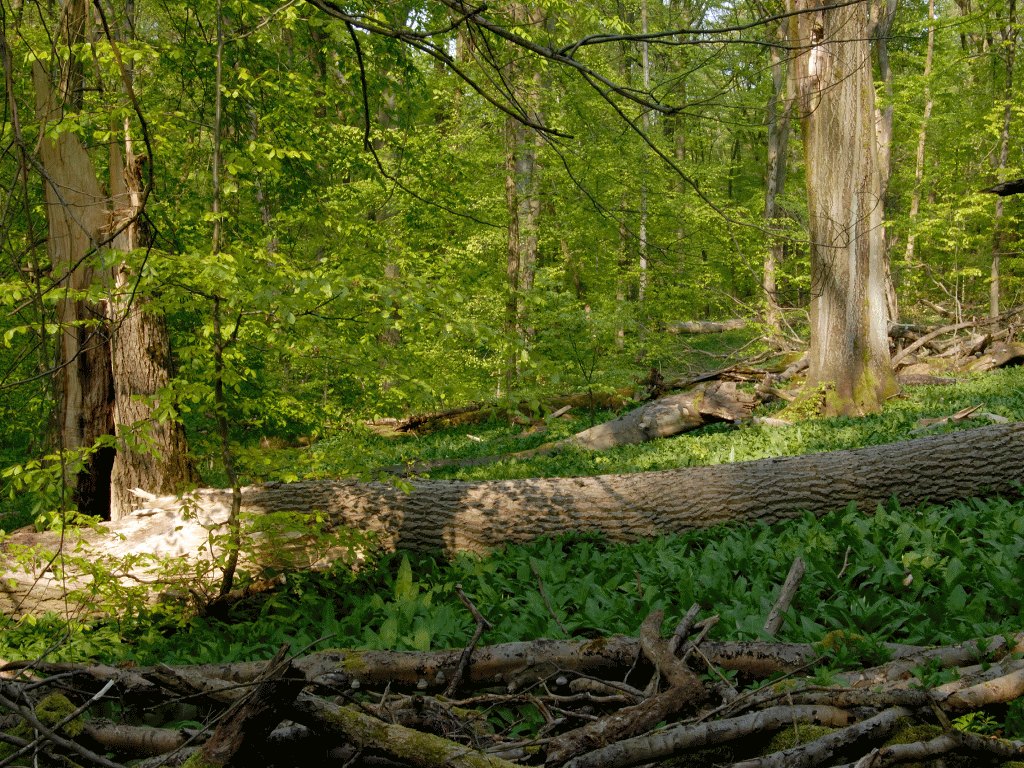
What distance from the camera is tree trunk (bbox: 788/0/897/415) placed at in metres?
10.8

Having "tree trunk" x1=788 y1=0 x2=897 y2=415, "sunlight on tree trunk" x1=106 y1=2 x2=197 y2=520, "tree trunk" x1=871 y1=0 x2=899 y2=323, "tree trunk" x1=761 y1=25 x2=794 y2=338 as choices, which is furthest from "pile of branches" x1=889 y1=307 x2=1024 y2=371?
"sunlight on tree trunk" x1=106 y1=2 x2=197 y2=520

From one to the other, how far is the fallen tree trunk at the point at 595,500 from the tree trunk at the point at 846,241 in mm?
4754

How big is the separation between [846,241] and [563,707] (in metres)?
Answer: 9.61

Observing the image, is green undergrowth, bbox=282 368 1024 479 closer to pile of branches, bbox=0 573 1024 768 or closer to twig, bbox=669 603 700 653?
pile of branches, bbox=0 573 1024 768

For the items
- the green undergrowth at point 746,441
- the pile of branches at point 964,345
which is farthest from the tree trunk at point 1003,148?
the green undergrowth at point 746,441

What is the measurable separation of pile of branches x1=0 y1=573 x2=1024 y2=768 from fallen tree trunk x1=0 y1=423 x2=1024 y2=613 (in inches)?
101

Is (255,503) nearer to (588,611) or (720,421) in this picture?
(588,611)

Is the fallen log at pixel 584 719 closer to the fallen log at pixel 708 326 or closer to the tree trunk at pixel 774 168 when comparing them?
the tree trunk at pixel 774 168

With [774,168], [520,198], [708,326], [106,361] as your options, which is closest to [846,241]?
[520,198]

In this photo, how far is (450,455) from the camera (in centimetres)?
1318

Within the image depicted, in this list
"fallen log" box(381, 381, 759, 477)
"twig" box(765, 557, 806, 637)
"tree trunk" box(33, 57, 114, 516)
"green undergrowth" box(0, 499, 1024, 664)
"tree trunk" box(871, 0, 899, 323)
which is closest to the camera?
"twig" box(765, 557, 806, 637)

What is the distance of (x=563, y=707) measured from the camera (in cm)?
317

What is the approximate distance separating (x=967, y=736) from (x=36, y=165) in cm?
344

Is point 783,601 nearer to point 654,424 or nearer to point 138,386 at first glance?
point 138,386
